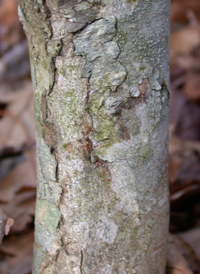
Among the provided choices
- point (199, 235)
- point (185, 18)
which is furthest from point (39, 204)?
point (185, 18)

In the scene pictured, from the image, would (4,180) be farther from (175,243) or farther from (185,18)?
(185,18)

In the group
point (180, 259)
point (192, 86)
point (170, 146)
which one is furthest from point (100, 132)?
point (192, 86)

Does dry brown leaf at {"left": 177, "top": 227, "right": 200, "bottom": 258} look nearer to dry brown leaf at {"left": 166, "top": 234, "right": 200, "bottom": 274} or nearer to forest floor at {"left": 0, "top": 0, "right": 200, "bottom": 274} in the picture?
forest floor at {"left": 0, "top": 0, "right": 200, "bottom": 274}

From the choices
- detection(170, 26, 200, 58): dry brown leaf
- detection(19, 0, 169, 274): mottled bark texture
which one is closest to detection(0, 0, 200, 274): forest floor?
detection(170, 26, 200, 58): dry brown leaf

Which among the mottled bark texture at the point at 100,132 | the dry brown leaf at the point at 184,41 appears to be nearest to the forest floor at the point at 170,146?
the dry brown leaf at the point at 184,41

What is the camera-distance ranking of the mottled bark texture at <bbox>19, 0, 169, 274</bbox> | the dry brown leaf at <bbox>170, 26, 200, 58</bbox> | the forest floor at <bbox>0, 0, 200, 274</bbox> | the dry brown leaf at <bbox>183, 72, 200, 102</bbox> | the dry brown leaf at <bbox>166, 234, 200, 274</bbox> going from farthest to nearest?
the dry brown leaf at <bbox>170, 26, 200, 58</bbox>, the dry brown leaf at <bbox>183, 72, 200, 102</bbox>, the forest floor at <bbox>0, 0, 200, 274</bbox>, the dry brown leaf at <bbox>166, 234, 200, 274</bbox>, the mottled bark texture at <bbox>19, 0, 169, 274</bbox>

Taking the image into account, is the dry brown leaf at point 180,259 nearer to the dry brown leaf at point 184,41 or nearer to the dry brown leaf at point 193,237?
the dry brown leaf at point 193,237
